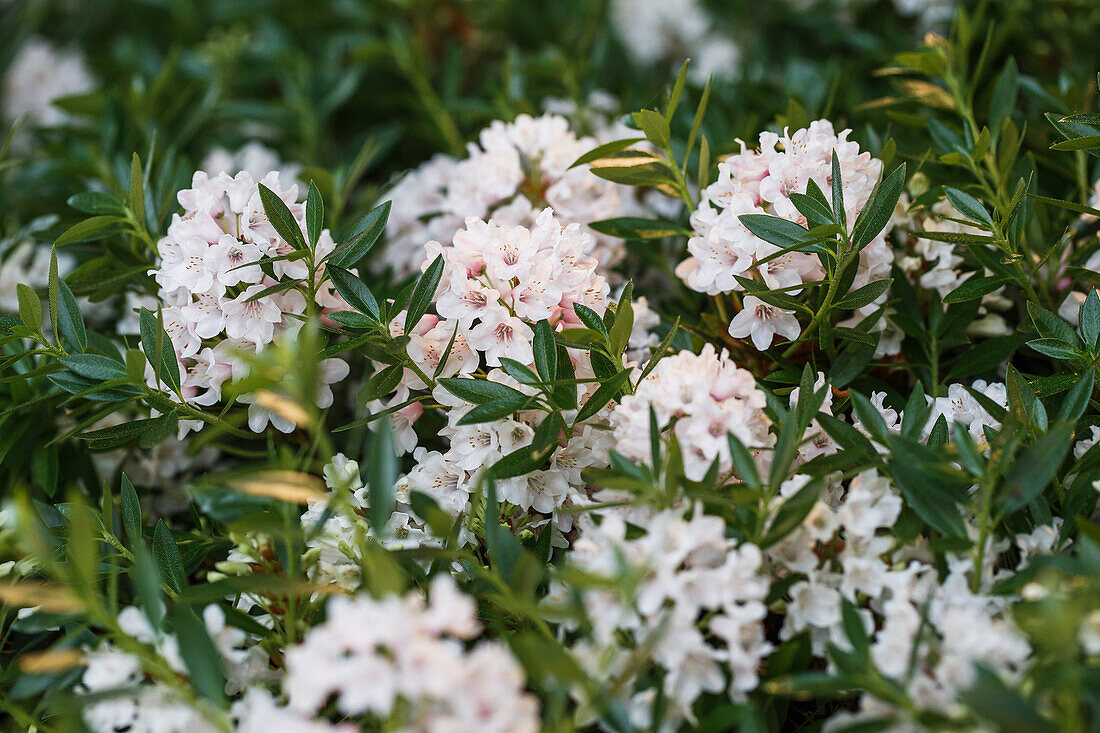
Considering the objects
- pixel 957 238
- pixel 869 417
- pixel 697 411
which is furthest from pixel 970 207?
pixel 697 411

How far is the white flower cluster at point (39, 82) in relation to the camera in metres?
1.63

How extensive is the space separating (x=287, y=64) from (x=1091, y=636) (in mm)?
1416

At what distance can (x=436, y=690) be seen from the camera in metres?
0.48

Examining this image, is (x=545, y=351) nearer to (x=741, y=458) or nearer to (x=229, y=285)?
(x=741, y=458)

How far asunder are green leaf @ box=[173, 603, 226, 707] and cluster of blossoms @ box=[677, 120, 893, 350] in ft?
1.68

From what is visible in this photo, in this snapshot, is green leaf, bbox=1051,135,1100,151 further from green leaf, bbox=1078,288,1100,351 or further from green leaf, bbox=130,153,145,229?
green leaf, bbox=130,153,145,229

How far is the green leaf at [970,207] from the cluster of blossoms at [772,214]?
8 centimetres

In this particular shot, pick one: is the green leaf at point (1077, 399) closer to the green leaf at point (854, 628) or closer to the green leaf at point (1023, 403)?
the green leaf at point (1023, 403)

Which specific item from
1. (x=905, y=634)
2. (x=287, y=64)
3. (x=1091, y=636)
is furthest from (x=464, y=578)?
(x=287, y=64)

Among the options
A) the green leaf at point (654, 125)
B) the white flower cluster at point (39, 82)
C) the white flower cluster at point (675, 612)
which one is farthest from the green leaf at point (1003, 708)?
the white flower cluster at point (39, 82)

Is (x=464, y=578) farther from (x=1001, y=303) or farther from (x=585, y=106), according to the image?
(x=585, y=106)

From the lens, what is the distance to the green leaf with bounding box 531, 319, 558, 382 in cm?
70

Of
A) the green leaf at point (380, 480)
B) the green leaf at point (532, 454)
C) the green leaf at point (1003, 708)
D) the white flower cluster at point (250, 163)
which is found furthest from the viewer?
the white flower cluster at point (250, 163)

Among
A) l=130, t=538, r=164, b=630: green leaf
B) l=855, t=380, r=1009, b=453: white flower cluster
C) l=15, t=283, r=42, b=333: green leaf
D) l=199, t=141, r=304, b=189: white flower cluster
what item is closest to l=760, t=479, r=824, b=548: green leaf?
l=855, t=380, r=1009, b=453: white flower cluster
